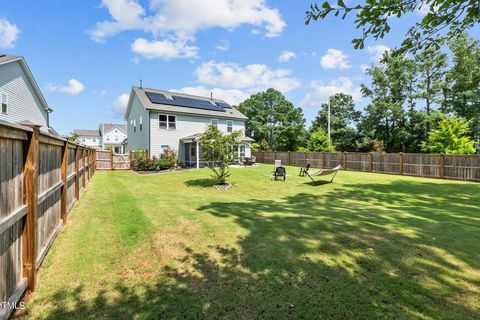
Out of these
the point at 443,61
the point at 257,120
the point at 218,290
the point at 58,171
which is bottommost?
the point at 218,290

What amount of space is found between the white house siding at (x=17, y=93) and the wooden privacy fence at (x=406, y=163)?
21447 millimetres

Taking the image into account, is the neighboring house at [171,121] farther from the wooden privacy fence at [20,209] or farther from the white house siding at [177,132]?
the wooden privacy fence at [20,209]

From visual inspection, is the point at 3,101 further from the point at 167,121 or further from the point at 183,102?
the point at 183,102

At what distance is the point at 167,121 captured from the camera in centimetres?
2361

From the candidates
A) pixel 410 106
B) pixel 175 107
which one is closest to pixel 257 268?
pixel 175 107

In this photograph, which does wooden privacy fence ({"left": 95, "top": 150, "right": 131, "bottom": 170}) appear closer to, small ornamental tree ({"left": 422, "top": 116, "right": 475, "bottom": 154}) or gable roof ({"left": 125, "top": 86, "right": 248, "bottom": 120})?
gable roof ({"left": 125, "top": 86, "right": 248, "bottom": 120})

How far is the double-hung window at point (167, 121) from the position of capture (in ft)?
76.3

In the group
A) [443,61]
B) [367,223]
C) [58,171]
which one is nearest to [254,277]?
[367,223]

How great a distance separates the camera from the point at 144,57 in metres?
20.9

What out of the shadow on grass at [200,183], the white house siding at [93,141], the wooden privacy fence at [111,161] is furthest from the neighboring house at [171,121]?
the white house siding at [93,141]

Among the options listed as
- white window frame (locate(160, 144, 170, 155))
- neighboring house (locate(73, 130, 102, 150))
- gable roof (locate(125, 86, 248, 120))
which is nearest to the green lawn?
white window frame (locate(160, 144, 170, 155))

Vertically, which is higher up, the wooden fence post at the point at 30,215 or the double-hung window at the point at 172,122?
the double-hung window at the point at 172,122

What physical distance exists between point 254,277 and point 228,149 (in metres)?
10.4

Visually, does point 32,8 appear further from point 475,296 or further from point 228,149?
point 475,296
